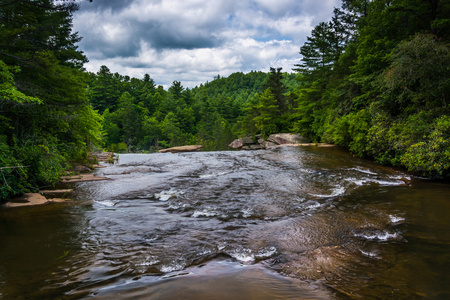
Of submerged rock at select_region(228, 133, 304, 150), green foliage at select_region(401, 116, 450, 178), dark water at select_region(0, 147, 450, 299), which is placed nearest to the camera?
dark water at select_region(0, 147, 450, 299)

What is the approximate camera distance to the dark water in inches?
126

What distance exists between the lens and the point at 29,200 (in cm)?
734

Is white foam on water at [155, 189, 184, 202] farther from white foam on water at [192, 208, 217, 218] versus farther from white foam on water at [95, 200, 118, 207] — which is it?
white foam on water at [192, 208, 217, 218]

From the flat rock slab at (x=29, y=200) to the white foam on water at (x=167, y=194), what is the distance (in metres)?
3.10

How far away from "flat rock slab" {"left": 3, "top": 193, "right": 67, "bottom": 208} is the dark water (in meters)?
0.44

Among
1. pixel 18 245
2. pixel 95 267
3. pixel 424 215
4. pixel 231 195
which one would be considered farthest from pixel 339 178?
pixel 18 245

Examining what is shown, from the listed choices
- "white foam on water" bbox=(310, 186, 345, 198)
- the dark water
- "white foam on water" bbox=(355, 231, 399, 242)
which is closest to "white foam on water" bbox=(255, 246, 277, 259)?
the dark water

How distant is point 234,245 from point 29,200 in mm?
6862

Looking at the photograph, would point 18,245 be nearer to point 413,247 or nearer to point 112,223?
point 112,223

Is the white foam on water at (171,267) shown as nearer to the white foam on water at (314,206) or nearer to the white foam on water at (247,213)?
the white foam on water at (247,213)

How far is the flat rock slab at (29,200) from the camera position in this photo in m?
6.95

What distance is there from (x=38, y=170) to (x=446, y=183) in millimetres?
15090

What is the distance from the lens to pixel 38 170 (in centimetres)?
796

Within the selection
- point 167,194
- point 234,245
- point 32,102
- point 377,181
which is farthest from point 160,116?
point 234,245
